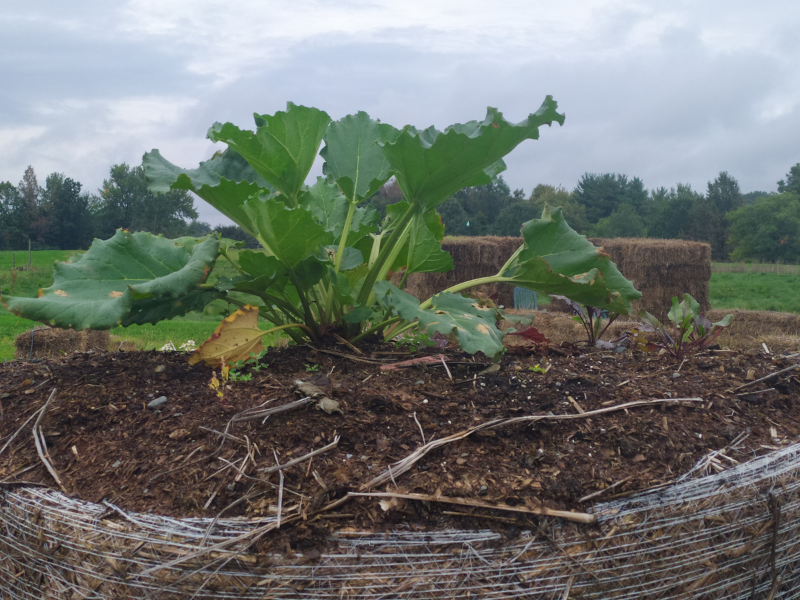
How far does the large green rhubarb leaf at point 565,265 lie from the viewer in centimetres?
177

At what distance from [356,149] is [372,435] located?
1.15 meters

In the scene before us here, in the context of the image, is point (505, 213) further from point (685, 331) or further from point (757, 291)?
point (685, 331)

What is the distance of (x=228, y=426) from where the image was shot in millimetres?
1257

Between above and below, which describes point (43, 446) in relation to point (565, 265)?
below

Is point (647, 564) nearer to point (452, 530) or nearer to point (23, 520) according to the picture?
point (452, 530)

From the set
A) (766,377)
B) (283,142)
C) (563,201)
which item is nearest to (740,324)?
(766,377)

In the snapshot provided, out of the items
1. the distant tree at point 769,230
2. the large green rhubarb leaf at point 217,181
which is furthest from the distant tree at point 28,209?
the distant tree at point 769,230

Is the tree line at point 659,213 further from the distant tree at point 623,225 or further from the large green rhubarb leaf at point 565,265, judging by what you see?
the large green rhubarb leaf at point 565,265

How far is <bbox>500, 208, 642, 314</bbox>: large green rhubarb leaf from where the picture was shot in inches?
69.7

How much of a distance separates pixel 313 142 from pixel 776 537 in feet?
5.45

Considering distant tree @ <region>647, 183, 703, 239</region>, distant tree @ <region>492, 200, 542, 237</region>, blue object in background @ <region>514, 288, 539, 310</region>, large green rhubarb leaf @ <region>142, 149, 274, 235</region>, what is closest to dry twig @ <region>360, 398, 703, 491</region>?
large green rhubarb leaf @ <region>142, 149, 274, 235</region>

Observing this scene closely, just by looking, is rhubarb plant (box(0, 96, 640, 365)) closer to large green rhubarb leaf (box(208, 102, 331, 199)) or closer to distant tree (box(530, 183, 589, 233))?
large green rhubarb leaf (box(208, 102, 331, 199))

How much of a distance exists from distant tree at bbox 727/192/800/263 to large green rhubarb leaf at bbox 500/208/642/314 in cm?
2156

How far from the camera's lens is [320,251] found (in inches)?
68.6
